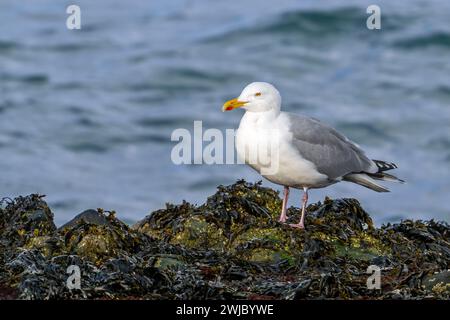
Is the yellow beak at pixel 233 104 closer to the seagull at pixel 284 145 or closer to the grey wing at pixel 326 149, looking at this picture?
the seagull at pixel 284 145

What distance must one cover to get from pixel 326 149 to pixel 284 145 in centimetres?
63

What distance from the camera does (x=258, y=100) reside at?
9227mm

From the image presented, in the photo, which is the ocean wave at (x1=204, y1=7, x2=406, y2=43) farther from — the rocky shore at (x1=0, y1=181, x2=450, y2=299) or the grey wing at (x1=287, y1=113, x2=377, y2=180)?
the rocky shore at (x1=0, y1=181, x2=450, y2=299)

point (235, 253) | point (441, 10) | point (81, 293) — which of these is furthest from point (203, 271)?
point (441, 10)

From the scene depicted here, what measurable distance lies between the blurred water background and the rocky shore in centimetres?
1116

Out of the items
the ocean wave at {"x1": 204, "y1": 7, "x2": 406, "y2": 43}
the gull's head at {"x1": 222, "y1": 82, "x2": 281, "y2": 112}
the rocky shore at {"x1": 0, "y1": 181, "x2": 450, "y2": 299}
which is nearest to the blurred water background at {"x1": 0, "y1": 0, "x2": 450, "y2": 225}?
the ocean wave at {"x1": 204, "y1": 7, "x2": 406, "y2": 43}

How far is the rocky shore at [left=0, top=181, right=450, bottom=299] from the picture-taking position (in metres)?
7.15

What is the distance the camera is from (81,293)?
6969 millimetres

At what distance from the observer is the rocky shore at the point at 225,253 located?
23.5 ft

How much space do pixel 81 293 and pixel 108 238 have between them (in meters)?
0.90

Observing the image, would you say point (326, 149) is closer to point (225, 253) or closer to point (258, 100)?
point (258, 100)

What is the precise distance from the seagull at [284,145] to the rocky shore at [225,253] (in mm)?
252
